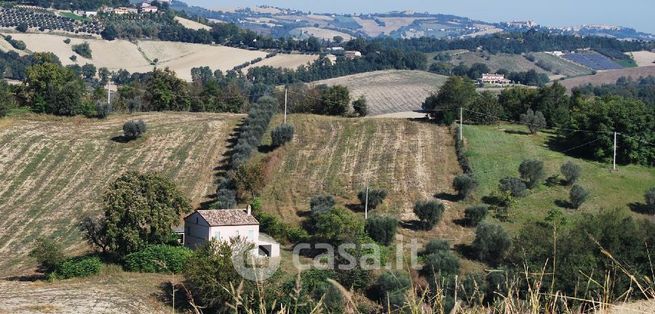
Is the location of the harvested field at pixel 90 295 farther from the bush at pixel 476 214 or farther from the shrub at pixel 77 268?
the bush at pixel 476 214

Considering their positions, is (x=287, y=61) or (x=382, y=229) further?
(x=287, y=61)

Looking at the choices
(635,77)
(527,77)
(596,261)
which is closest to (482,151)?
(596,261)

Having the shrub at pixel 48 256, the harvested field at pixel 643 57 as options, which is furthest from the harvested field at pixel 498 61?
the shrub at pixel 48 256

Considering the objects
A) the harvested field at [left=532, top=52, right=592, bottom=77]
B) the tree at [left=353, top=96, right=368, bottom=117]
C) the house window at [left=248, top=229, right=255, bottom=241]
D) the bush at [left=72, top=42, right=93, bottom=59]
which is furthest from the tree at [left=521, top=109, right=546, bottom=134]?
the harvested field at [left=532, top=52, right=592, bottom=77]

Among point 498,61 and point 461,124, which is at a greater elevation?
point 461,124

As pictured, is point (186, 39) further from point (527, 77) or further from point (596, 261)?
point (596, 261)

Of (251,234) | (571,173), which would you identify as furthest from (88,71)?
(251,234)

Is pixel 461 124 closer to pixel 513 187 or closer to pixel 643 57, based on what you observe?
pixel 513 187

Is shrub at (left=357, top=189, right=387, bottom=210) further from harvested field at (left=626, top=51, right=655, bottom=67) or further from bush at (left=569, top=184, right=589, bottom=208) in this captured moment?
harvested field at (left=626, top=51, right=655, bottom=67)
